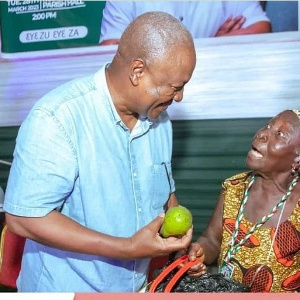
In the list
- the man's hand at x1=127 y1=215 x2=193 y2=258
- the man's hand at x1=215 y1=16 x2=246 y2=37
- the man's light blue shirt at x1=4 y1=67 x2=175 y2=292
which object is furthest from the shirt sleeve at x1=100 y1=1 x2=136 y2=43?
the man's hand at x1=127 y1=215 x2=193 y2=258

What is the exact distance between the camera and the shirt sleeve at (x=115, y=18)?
3.87m

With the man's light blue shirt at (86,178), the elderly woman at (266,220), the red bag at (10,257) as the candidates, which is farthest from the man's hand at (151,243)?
the red bag at (10,257)

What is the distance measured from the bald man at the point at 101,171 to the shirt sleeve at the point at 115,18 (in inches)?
66.1

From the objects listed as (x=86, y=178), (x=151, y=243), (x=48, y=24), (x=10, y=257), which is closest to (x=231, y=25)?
(x=48, y=24)

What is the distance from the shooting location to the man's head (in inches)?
78.0

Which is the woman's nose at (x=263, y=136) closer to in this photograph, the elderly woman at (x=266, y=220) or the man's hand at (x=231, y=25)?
the elderly woman at (x=266, y=220)

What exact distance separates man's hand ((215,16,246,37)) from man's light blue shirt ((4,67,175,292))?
1530 millimetres

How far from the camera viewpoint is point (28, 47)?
4.04m

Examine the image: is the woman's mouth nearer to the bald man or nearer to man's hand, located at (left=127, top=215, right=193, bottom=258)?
the bald man

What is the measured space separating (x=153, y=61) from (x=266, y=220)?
1.03 metres

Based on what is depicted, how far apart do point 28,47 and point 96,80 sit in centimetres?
201

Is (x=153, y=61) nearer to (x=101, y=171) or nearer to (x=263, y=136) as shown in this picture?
(x=101, y=171)

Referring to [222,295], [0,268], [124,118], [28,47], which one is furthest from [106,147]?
[28,47]

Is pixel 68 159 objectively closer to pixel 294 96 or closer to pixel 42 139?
pixel 42 139
